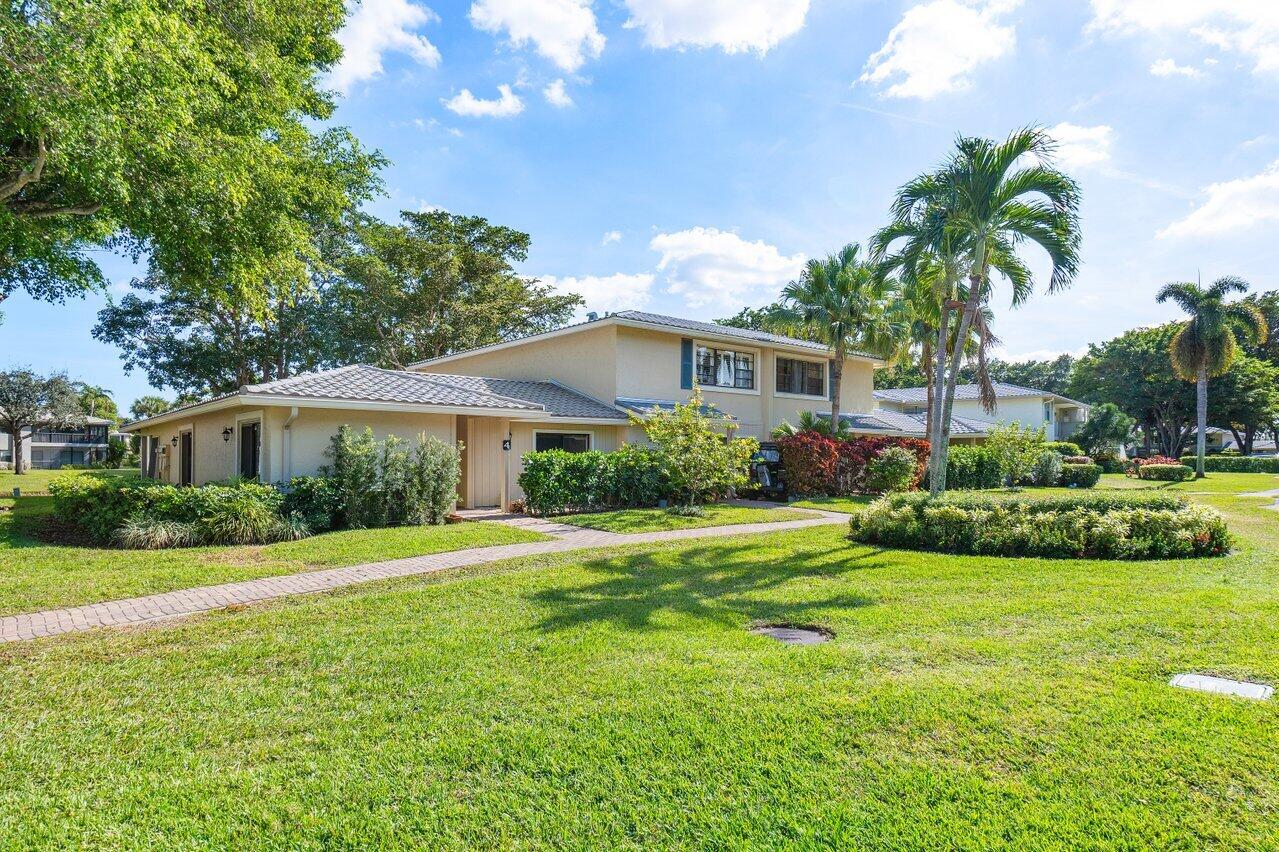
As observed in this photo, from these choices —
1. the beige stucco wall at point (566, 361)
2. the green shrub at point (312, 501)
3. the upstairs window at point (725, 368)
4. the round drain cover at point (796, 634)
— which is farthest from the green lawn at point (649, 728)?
the upstairs window at point (725, 368)

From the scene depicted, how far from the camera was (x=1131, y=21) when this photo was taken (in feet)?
32.4

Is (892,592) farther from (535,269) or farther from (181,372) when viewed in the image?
(181,372)

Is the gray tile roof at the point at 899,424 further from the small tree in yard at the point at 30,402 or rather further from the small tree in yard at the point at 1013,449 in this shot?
the small tree in yard at the point at 30,402

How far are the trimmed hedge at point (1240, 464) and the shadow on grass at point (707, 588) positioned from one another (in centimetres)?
4394

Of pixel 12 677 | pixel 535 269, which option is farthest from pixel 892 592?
pixel 535 269

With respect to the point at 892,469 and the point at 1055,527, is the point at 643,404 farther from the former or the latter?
the point at 1055,527

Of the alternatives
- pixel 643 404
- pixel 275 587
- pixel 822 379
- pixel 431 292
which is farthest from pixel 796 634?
pixel 431 292

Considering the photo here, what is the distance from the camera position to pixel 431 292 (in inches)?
1271

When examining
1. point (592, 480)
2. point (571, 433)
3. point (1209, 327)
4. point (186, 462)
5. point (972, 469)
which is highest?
point (1209, 327)

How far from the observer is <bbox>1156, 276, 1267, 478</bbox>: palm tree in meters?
29.3

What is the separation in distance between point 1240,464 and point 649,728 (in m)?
51.9

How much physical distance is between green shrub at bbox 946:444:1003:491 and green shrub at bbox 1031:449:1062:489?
3838 mm

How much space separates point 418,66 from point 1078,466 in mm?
29573

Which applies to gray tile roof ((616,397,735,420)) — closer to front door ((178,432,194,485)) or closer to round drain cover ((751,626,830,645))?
round drain cover ((751,626,830,645))
